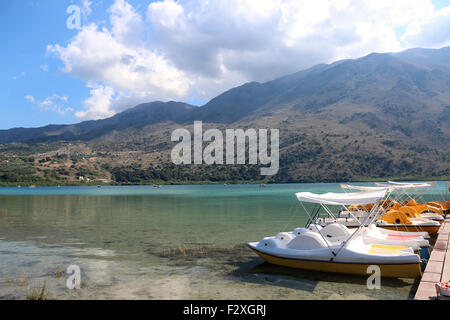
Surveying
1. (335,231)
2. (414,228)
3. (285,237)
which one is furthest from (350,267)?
(414,228)

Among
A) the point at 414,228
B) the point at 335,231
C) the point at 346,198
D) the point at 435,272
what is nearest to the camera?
the point at 435,272

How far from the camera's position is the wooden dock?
976 centimetres

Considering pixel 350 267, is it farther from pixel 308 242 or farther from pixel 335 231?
pixel 335 231

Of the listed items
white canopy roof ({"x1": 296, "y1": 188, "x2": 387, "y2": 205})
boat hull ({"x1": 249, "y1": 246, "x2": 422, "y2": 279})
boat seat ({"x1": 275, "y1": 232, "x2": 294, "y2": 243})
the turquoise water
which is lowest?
the turquoise water

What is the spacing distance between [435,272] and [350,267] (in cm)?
301

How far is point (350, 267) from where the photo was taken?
14.0 m

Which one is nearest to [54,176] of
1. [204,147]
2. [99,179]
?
[99,179]

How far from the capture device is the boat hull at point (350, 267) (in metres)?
13.4

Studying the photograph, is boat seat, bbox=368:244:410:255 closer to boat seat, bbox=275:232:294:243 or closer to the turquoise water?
the turquoise water

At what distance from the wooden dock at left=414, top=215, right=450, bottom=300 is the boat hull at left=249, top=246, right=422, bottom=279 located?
704 mm

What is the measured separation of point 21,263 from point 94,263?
3.57m

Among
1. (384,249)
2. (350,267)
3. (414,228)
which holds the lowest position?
(414,228)

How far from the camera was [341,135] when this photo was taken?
183500mm

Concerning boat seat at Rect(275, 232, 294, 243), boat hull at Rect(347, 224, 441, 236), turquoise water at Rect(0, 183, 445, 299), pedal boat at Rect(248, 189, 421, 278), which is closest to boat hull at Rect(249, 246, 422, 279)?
pedal boat at Rect(248, 189, 421, 278)
